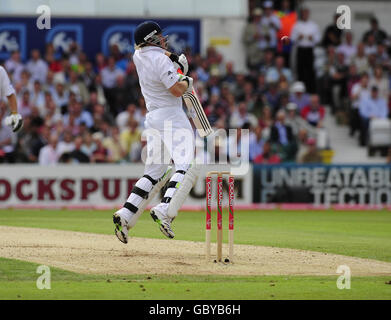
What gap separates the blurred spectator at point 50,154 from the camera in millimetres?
21750

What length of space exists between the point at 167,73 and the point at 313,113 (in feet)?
46.1

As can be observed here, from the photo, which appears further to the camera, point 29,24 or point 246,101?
point 29,24

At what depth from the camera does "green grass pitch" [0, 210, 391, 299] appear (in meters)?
8.49

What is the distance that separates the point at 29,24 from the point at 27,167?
20.2ft

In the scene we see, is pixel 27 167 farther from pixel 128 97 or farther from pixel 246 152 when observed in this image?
pixel 246 152

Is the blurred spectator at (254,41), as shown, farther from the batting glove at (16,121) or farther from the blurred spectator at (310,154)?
the batting glove at (16,121)

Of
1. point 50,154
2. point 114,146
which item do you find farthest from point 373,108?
point 50,154

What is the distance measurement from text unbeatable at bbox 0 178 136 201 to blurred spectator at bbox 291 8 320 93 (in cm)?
705

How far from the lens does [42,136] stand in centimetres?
2228

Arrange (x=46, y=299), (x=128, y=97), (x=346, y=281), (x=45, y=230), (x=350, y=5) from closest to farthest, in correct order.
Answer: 1. (x=46, y=299)
2. (x=346, y=281)
3. (x=45, y=230)
4. (x=128, y=97)
5. (x=350, y=5)

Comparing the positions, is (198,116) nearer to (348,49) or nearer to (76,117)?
(76,117)

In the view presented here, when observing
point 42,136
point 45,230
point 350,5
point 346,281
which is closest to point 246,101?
point 42,136
